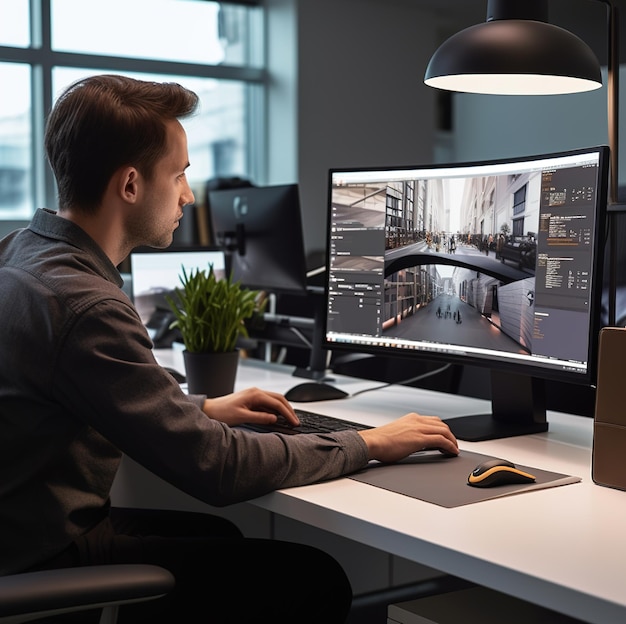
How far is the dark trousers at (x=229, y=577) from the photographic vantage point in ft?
4.35

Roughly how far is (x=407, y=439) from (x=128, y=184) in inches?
22.5

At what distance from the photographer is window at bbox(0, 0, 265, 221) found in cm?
511

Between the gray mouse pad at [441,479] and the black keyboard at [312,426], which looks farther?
the black keyboard at [312,426]

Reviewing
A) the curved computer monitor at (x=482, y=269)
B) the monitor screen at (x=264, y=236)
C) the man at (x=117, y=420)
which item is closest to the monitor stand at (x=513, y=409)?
the curved computer monitor at (x=482, y=269)

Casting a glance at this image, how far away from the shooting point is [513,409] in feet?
5.63

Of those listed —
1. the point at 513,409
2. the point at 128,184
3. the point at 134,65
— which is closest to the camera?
the point at 128,184

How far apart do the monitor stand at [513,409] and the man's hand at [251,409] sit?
0.31m

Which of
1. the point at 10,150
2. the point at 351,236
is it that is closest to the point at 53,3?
the point at 10,150

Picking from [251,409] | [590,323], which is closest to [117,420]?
[251,409]

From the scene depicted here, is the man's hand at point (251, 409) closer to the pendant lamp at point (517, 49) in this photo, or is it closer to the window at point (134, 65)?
the pendant lamp at point (517, 49)

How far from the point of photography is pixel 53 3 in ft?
16.9

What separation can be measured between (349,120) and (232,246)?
11.2ft

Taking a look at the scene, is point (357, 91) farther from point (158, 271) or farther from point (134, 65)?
point (158, 271)

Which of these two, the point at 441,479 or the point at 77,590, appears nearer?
the point at 77,590
